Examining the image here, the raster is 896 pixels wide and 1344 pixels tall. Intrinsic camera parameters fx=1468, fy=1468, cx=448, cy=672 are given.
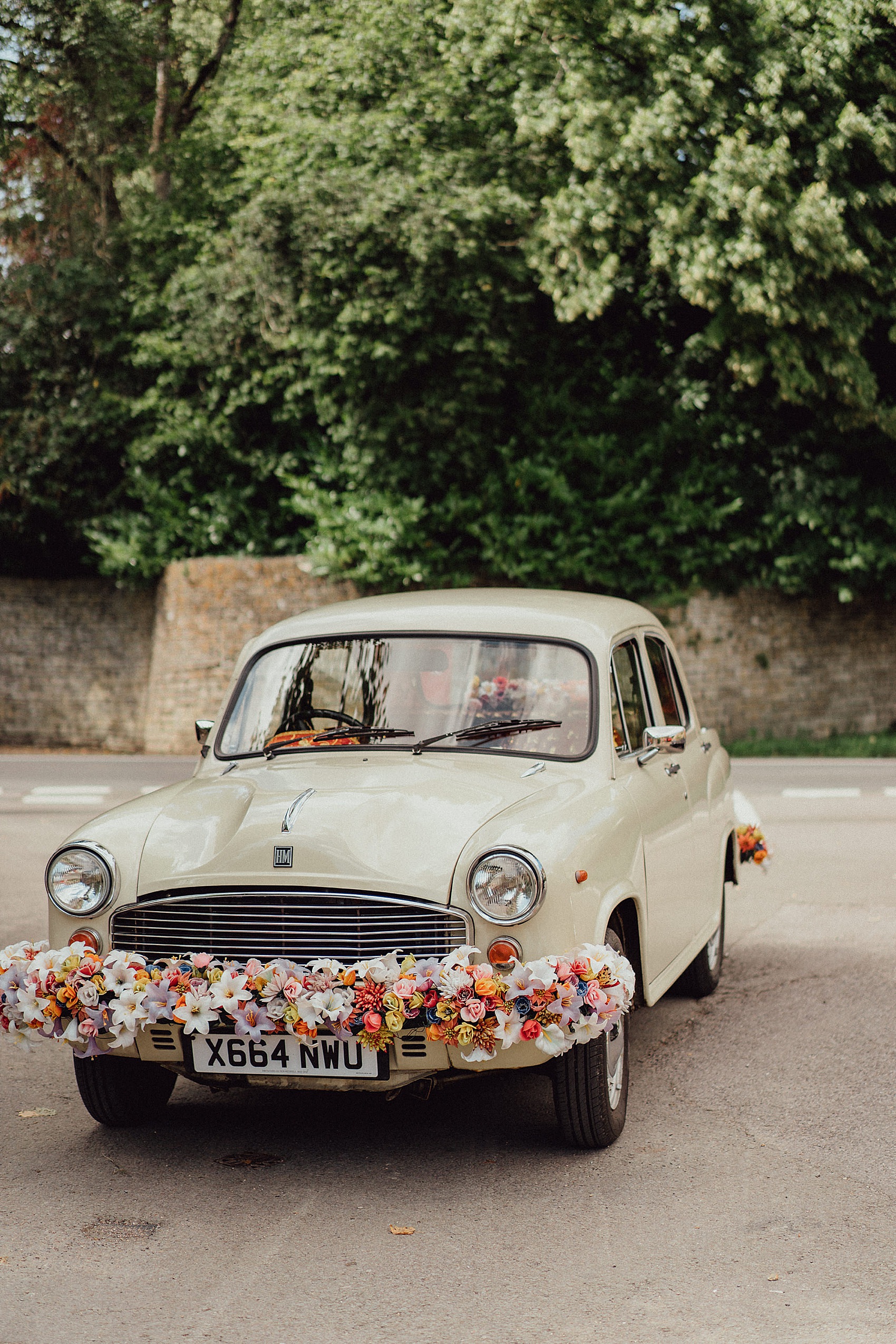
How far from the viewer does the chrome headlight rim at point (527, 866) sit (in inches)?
170

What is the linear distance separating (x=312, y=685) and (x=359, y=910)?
1650 millimetres

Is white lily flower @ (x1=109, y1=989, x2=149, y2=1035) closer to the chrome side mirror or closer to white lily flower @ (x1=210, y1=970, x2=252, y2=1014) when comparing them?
white lily flower @ (x1=210, y1=970, x2=252, y2=1014)

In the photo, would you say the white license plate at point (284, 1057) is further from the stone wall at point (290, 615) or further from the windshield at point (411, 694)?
the stone wall at point (290, 615)

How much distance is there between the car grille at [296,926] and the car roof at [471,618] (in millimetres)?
1605

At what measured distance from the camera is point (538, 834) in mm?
4477

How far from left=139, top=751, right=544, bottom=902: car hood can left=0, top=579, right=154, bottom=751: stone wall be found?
69.0 ft

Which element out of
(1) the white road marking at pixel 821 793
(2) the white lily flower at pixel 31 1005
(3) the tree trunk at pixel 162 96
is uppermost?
(3) the tree trunk at pixel 162 96

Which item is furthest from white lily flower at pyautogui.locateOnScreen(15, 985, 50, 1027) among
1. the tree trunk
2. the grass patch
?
the tree trunk

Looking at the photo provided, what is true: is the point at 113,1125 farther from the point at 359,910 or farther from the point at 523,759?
the point at 523,759

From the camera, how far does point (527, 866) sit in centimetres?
436

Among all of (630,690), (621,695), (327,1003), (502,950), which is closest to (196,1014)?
(327,1003)

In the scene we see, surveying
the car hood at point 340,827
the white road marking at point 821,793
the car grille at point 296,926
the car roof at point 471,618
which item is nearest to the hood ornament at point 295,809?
the car hood at point 340,827

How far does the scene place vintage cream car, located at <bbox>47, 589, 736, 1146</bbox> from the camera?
436 centimetres

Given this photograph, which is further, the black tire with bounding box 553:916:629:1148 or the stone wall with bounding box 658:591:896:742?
the stone wall with bounding box 658:591:896:742
